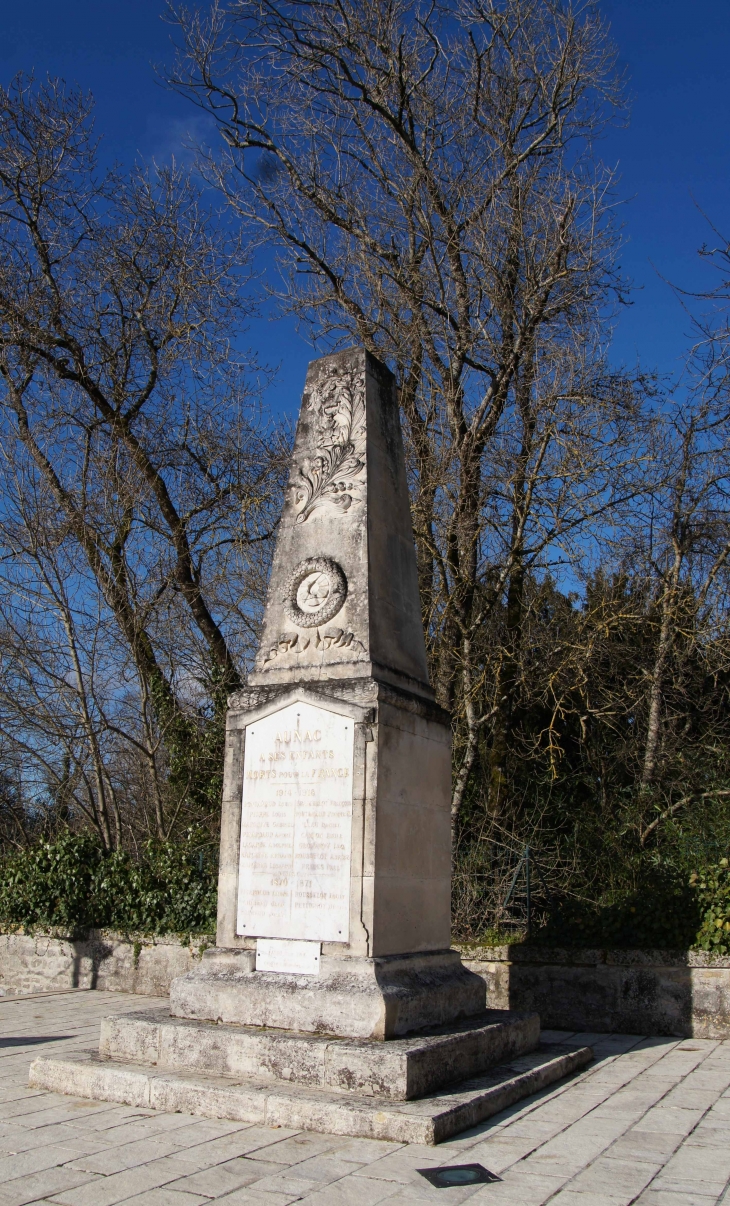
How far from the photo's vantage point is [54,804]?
1245 cm

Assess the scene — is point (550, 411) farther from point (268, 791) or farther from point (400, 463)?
point (268, 791)

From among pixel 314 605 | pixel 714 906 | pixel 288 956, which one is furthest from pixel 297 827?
pixel 714 906

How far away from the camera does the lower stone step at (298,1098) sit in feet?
14.5

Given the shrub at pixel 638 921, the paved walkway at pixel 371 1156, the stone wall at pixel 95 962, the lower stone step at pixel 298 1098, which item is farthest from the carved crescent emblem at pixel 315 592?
the stone wall at pixel 95 962

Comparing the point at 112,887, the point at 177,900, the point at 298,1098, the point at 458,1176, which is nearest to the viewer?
the point at 458,1176

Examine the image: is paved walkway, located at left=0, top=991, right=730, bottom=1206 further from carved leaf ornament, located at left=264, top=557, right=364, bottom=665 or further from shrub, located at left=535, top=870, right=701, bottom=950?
carved leaf ornament, located at left=264, top=557, right=364, bottom=665

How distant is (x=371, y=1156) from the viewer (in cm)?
416

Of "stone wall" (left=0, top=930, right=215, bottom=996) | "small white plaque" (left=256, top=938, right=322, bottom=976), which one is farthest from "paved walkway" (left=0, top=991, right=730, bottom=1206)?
"stone wall" (left=0, top=930, right=215, bottom=996)

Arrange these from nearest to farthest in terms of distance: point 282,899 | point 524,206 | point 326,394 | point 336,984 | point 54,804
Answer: point 336,984
point 282,899
point 326,394
point 524,206
point 54,804

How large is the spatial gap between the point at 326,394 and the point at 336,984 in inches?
156

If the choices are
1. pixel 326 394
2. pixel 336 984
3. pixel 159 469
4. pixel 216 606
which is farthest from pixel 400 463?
pixel 159 469

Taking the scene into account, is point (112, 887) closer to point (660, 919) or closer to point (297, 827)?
point (297, 827)

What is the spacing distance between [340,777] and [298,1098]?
1.74 metres

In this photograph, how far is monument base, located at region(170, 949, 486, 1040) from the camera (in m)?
5.12
